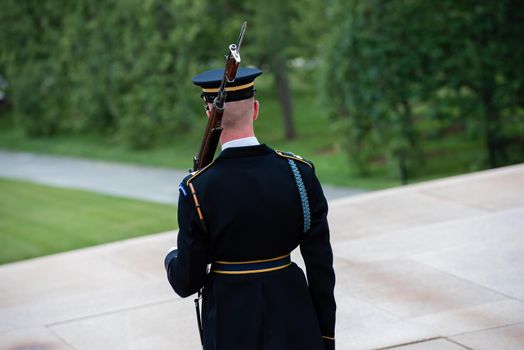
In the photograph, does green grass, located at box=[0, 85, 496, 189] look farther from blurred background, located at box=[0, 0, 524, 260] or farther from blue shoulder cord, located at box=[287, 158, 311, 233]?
blue shoulder cord, located at box=[287, 158, 311, 233]

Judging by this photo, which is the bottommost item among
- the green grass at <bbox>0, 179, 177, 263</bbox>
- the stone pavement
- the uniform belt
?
the green grass at <bbox>0, 179, 177, 263</bbox>

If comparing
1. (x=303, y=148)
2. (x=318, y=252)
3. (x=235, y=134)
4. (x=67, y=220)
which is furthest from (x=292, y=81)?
(x=235, y=134)

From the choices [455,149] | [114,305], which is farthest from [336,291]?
[455,149]

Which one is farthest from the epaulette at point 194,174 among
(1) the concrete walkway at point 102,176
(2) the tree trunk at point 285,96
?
(2) the tree trunk at point 285,96

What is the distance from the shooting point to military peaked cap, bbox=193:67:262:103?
2939 millimetres

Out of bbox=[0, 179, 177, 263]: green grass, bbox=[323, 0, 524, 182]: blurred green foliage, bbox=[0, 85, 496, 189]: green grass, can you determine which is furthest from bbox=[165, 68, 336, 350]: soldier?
bbox=[323, 0, 524, 182]: blurred green foliage

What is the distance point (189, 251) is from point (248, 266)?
0.23 metres

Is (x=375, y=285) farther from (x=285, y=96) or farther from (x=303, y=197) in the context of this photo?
(x=285, y=96)

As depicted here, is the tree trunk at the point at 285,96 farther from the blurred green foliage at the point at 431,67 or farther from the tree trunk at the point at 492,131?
the tree trunk at the point at 492,131

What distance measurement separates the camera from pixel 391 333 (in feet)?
15.5

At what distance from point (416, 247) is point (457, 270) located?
554 millimetres

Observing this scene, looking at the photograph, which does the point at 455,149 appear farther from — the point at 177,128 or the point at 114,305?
the point at 114,305

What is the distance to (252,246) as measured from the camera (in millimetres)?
3010

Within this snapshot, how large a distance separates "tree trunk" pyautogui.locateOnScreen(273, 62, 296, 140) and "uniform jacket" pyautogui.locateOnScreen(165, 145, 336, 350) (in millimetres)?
14062
